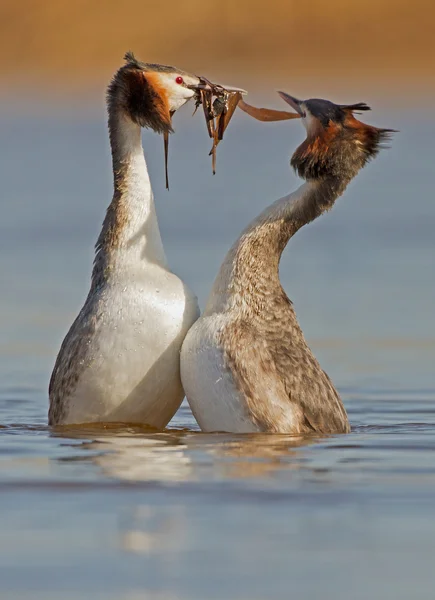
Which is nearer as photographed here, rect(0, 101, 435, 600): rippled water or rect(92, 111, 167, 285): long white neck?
rect(0, 101, 435, 600): rippled water

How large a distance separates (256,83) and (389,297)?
25.6 m

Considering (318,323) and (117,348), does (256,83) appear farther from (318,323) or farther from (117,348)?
(117,348)

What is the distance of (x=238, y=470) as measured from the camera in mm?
7973

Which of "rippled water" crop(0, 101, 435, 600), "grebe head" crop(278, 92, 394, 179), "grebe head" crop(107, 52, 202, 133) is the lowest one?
"rippled water" crop(0, 101, 435, 600)

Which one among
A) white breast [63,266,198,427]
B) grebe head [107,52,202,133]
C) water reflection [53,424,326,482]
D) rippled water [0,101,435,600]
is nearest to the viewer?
rippled water [0,101,435,600]

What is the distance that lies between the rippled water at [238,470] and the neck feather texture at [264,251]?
33.4 inches

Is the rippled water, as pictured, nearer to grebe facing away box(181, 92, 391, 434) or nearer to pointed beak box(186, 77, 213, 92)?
grebe facing away box(181, 92, 391, 434)

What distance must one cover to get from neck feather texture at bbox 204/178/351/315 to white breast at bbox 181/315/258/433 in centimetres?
21

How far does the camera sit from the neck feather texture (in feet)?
31.0

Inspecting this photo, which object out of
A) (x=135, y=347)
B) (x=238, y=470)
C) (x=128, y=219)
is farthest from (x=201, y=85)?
(x=238, y=470)

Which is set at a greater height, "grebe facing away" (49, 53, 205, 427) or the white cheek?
the white cheek

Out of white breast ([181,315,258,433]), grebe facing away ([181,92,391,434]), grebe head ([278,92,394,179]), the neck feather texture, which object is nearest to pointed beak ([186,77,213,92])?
grebe facing away ([181,92,391,434])

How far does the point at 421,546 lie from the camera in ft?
21.3

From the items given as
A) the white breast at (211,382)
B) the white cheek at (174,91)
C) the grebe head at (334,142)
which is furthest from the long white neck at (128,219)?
the grebe head at (334,142)
